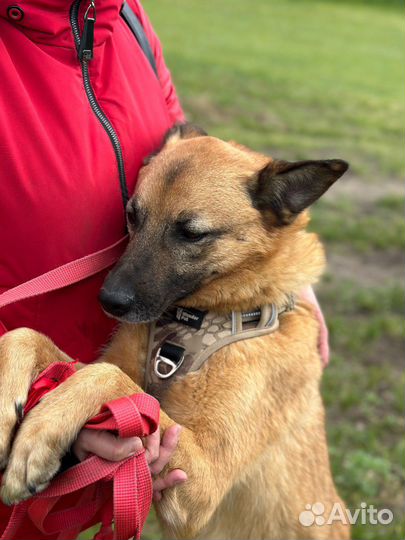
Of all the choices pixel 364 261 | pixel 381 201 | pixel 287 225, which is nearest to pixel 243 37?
pixel 381 201

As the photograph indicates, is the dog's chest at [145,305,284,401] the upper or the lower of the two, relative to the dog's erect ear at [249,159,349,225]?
lower

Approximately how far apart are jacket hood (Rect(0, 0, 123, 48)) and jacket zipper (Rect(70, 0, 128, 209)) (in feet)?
0.06

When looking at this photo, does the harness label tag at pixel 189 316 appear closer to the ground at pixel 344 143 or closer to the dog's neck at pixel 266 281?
the dog's neck at pixel 266 281

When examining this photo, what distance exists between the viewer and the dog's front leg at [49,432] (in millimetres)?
2143

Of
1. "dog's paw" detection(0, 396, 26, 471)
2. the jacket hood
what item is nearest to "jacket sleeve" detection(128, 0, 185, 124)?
the jacket hood

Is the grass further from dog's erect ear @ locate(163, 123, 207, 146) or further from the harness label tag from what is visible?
the harness label tag

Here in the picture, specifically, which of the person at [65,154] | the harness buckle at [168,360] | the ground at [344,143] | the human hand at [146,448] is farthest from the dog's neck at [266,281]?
the ground at [344,143]

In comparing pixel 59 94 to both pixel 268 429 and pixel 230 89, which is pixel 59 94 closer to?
pixel 268 429

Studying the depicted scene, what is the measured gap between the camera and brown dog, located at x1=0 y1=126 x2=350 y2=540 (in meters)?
2.44

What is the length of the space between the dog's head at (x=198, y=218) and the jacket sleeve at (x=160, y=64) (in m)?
0.17

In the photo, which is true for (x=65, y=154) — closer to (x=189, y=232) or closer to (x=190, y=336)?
(x=189, y=232)

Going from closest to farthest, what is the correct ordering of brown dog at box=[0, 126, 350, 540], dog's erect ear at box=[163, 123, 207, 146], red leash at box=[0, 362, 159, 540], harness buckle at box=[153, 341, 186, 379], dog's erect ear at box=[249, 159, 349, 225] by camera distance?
red leash at box=[0, 362, 159, 540]
brown dog at box=[0, 126, 350, 540]
harness buckle at box=[153, 341, 186, 379]
dog's erect ear at box=[249, 159, 349, 225]
dog's erect ear at box=[163, 123, 207, 146]

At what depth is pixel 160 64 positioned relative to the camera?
3.09 m

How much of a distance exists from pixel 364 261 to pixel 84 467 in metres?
5.47
